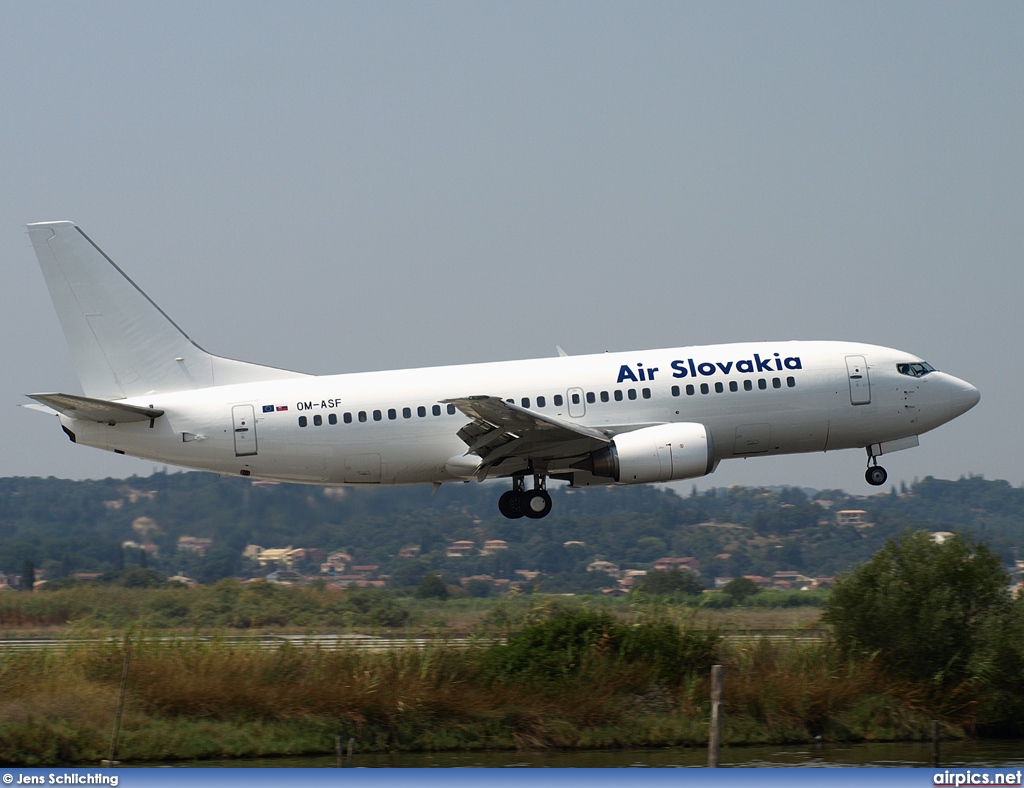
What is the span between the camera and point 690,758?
30.6m

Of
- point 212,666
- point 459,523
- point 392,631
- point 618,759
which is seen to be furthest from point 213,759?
point 459,523

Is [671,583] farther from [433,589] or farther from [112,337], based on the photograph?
[112,337]

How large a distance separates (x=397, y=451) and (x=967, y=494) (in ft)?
282

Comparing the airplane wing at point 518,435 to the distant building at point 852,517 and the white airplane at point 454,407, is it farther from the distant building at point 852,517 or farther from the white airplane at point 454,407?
the distant building at point 852,517

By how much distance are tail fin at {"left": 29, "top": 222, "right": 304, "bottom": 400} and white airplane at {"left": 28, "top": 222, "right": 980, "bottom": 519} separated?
40mm

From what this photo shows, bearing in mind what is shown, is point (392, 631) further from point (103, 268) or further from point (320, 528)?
point (103, 268)

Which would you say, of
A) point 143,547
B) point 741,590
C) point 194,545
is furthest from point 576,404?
point 143,547

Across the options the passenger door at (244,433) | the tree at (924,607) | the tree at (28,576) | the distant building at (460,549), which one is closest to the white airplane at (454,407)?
the passenger door at (244,433)

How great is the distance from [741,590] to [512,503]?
13.8 meters

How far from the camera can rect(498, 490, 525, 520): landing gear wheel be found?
3919cm

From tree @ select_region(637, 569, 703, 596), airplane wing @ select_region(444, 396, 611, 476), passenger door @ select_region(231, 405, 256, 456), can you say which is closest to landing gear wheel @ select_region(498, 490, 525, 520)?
airplane wing @ select_region(444, 396, 611, 476)

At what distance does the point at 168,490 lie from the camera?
58.6 m

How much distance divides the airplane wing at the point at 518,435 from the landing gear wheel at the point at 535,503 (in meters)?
1.50

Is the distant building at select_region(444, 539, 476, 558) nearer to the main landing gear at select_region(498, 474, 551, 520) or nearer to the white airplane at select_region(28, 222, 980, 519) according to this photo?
the main landing gear at select_region(498, 474, 551, 520)
